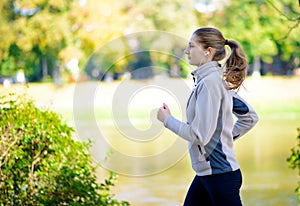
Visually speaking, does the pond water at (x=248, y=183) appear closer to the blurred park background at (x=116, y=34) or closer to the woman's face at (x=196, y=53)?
the woman's face at (x=196, y=53)

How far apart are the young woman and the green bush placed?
4.66 ft

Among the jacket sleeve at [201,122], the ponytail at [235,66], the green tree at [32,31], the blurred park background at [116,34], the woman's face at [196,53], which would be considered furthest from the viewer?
the green tree at [32,31]

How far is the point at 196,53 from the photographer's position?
2906mm

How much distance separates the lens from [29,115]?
433 centimetres

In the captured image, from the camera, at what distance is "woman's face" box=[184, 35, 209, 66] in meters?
2.90

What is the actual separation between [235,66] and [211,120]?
0.35m

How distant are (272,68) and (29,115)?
38.1 m

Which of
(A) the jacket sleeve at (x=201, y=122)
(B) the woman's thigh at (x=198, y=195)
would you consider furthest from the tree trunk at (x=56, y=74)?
(A) the jacket sleeve at (x=201, y=122)

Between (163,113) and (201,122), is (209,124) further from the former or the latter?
(163,113)

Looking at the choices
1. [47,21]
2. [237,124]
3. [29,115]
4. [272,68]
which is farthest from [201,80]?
[272,68]

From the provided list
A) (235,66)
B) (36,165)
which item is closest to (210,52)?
(235,66)

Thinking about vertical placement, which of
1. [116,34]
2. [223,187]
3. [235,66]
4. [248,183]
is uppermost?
[116,34]

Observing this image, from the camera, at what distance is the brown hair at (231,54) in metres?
2.90

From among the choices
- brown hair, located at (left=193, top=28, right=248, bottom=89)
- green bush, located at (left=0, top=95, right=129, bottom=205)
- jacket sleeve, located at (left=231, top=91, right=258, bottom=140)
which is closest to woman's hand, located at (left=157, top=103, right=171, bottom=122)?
brown hair, located at (left=193, top=28, right=248, bottom=89)
